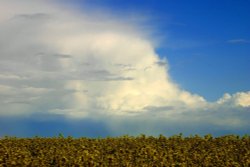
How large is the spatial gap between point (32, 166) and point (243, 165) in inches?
318

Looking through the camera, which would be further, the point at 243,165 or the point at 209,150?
the point at 209,150

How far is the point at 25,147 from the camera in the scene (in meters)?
21.6

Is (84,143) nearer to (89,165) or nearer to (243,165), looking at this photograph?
(89,165)

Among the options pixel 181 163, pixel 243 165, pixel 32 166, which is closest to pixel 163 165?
pixel 181 163

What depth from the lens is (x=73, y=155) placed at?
738 inches

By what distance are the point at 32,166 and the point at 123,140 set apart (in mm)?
6844

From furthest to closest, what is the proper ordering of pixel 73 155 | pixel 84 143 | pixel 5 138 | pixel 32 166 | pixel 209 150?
pixel 5 138
pixel 84 143
pixel 209 150
pixel 73 155
pixel 32 166

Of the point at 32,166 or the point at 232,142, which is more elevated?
the point at 232,142

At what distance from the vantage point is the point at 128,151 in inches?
795

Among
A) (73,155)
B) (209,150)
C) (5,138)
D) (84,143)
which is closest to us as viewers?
(73,155)

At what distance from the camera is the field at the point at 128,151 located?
18.1 metres

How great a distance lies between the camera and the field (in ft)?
59.3

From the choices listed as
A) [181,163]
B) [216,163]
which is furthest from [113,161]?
[216,163]

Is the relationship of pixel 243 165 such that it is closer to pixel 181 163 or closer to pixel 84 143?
pixel 181 163
